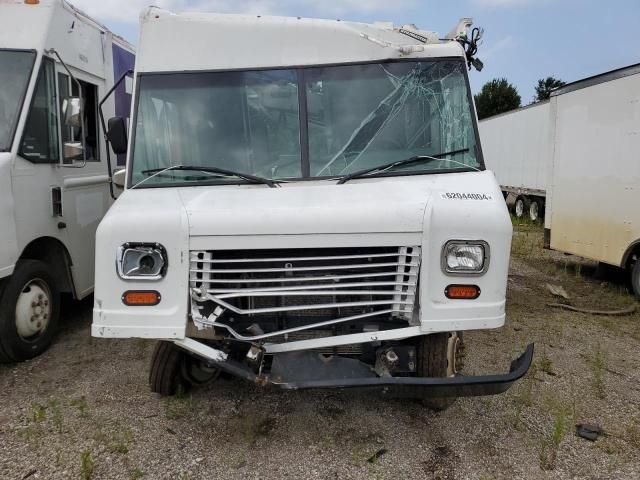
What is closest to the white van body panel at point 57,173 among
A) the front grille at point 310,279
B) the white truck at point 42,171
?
the white truck at point 42,171

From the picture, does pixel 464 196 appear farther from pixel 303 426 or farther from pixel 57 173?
pixel 57 173

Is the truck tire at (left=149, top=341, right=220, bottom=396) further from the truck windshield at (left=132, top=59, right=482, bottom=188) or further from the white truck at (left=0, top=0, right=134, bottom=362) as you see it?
the white truck at (left=0, top=0, right=134, bottom=362)

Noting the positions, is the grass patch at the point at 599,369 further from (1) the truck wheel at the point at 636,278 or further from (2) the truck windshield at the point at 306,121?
(2) the truck windshield at the point at 306,121

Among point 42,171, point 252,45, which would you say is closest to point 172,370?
point 42,171

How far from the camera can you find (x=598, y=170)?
769 cm

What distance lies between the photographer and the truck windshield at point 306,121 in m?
3.91

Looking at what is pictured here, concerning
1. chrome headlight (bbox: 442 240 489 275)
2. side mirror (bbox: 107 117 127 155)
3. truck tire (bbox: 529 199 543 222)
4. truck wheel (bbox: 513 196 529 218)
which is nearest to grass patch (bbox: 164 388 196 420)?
side mirror (bbox: 107 117 127 155)

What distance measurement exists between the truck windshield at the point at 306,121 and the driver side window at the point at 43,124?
1500 mm

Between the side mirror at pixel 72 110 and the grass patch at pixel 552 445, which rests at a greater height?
the side mirror at pixel 72 110

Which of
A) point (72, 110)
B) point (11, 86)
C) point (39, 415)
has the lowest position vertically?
point (39, 415)

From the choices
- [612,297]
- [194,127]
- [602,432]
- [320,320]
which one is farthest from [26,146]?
[612,297]

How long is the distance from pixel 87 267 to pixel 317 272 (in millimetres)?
3660

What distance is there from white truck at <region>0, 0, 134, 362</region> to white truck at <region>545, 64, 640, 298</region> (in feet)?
22.2

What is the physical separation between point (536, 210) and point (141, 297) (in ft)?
52.8
